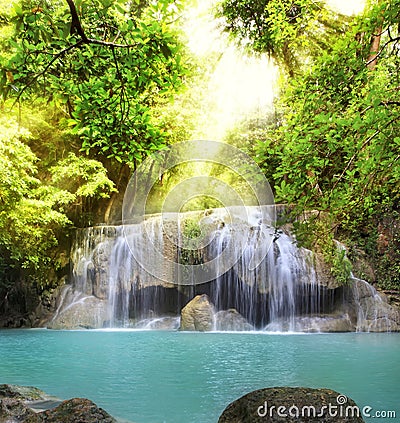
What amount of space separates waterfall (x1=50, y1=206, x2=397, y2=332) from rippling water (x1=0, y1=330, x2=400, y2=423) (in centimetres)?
199

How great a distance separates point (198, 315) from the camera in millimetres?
12188

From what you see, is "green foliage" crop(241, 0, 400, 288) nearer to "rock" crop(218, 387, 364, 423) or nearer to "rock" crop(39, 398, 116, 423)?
"rock" crop(218, 387, 364, 423)

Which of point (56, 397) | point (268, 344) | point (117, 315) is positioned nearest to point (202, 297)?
point (117, 315)

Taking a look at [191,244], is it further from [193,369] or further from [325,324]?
[193,369]

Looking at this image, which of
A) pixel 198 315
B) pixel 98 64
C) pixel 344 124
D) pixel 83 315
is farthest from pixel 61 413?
pixel 83 315

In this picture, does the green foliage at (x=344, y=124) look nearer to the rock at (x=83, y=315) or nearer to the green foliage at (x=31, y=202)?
the green foliage at (x=31, y=202)

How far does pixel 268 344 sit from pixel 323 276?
3954 mm

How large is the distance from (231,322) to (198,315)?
3.02ft

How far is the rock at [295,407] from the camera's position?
2576mm

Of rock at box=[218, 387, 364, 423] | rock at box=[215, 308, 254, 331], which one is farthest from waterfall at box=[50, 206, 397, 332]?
rock at box=[218, 387, 364, 423]

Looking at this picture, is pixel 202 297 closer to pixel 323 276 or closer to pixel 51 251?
pixel 323 276

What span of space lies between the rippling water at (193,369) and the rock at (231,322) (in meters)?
1.74

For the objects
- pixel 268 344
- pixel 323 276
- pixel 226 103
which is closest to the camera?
pixel 268 344

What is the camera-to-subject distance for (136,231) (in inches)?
574
